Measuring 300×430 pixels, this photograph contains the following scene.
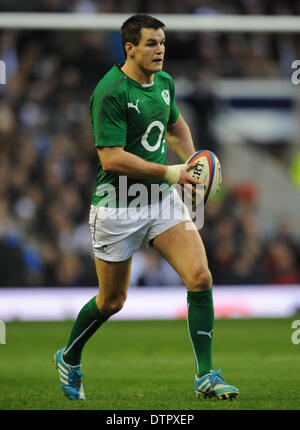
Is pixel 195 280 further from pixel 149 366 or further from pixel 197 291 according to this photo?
pixel 149 366

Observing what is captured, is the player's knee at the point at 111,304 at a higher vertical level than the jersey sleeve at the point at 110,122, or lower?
lower

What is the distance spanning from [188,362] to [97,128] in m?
3.21

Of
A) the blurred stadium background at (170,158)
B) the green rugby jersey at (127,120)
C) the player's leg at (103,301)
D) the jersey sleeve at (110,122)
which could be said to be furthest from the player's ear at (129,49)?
the blurred stadium background at (170,158)

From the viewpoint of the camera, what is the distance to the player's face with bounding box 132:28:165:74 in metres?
5.67

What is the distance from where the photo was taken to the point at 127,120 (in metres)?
5.70

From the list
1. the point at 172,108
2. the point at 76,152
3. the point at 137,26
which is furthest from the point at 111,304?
the point at 76,152

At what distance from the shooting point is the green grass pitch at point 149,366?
5617mm

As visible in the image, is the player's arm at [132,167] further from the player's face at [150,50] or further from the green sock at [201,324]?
the green sock at [201,324]

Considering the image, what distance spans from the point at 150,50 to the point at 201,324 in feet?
6.14

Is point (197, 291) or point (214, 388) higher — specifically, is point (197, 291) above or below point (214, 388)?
above

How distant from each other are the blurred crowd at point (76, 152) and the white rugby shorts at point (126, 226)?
267 inches

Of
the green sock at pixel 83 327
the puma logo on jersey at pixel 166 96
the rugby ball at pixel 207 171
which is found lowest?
the green sock at pixel 83 327

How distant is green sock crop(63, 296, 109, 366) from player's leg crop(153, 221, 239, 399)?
0.62 meters
